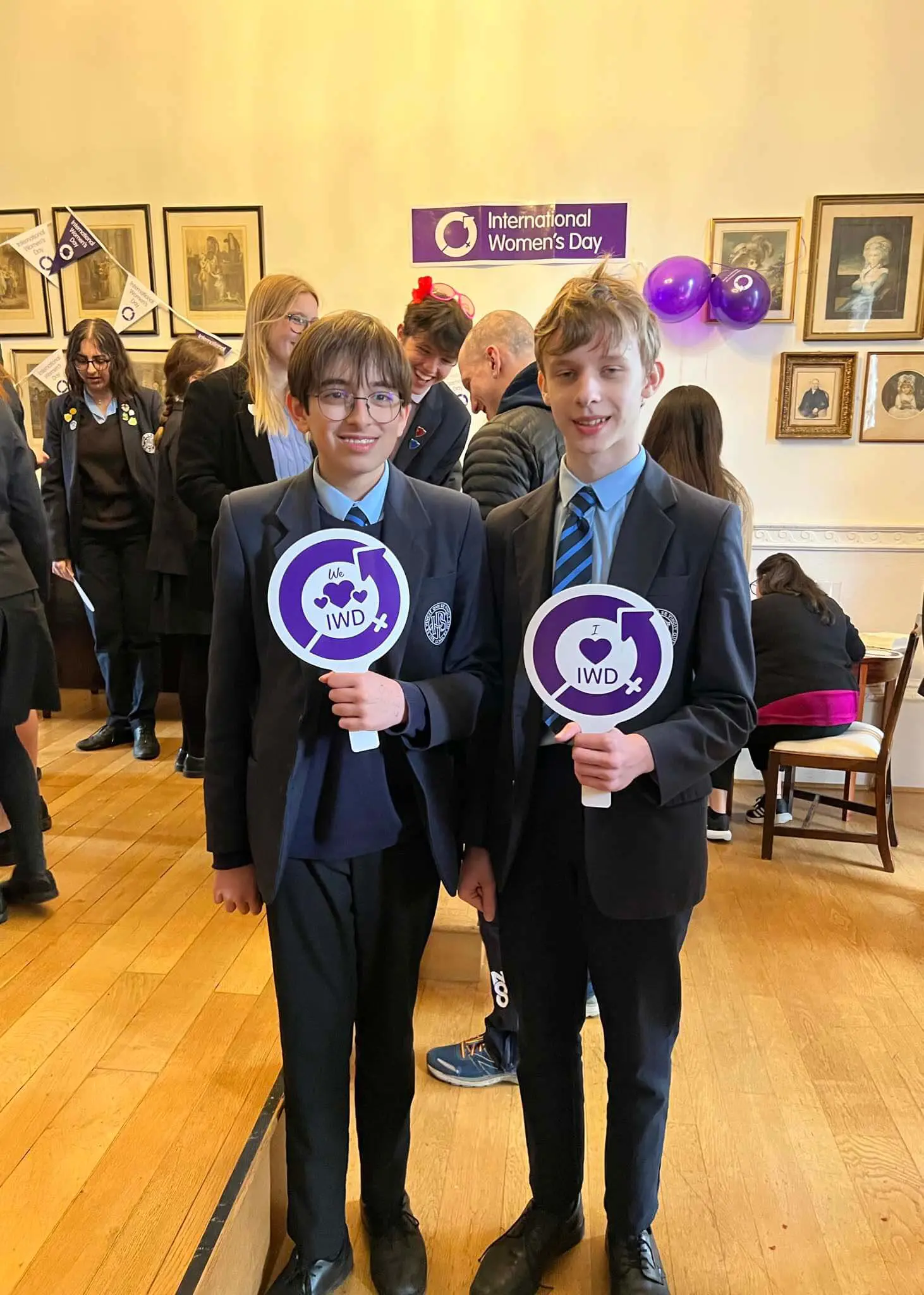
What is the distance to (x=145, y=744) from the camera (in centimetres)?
353

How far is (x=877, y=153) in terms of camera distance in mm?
3367

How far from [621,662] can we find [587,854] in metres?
0.25

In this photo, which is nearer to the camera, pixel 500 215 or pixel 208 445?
pixel 208 445

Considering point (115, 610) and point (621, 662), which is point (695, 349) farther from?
point (621, 662)

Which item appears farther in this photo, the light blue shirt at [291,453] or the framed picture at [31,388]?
the framed picture at [31,388]

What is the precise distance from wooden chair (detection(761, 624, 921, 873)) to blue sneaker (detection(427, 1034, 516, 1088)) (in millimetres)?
1491

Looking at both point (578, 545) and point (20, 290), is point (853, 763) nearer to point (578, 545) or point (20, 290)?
point (578, 545)

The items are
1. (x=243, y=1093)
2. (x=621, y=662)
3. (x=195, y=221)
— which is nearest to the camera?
(x=621, y=662)

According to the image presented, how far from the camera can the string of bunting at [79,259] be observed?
3.88 m

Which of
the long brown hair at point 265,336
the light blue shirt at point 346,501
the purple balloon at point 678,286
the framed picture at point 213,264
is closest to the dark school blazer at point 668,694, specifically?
the light blue shirt at point 346,501

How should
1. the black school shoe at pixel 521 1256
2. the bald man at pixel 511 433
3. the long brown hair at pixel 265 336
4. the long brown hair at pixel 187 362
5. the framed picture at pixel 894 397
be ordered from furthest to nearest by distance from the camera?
the framed picture at pixel 894 397, the long brown hair at pixel 187 362, the long brown hair at pixel 265 336, the bald man at pixel 511 433, the black school shoe at pixel 521 1256

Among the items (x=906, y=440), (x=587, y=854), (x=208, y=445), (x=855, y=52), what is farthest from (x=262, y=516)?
(x=855, y=52)

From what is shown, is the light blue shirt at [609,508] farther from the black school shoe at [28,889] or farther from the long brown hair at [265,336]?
the black school shoe at [28,889]

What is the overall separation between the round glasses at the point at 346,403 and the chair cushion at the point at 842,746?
236 centimetres
